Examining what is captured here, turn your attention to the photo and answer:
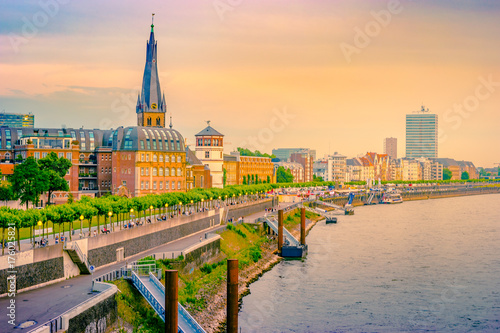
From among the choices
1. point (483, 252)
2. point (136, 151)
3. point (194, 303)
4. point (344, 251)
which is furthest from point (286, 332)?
point (136, 151)

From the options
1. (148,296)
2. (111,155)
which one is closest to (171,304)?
(148,296)

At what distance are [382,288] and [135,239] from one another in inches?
846

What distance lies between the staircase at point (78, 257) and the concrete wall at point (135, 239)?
5.16 feet

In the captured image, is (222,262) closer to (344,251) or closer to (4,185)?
(344,251)

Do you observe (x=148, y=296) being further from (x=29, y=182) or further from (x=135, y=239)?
(x=29, y=182)

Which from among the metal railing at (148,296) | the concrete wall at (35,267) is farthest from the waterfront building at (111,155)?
the metal railing at (148,296)

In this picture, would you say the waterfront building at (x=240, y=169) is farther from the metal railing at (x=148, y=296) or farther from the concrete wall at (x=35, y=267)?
the metal railing at (x=148, y=296)

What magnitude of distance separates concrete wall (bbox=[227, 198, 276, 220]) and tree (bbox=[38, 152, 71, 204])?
2252 centimetres

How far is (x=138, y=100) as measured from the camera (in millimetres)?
129250

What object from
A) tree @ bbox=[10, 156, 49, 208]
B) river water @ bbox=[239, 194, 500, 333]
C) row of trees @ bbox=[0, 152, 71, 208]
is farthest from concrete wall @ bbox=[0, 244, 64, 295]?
tree @ bbox=[10, 156, 49, 208]

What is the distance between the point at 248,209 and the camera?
101 m

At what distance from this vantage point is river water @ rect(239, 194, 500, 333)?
45.1 m

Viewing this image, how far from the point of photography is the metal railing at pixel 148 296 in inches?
1453

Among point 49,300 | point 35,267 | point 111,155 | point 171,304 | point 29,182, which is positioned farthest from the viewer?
point 111,155
